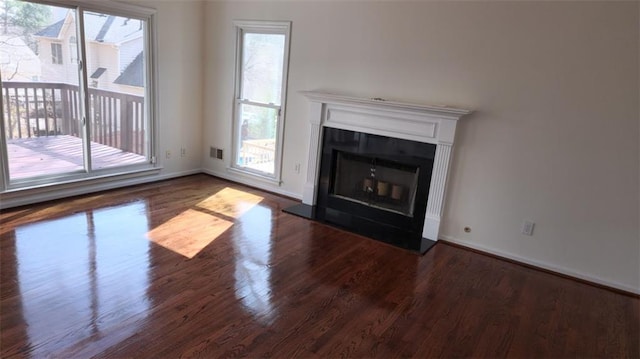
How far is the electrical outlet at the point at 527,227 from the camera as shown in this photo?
3344 mm

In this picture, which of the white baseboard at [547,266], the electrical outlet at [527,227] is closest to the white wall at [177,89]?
the white baseboard at [547,266]

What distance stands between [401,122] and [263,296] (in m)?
1.99

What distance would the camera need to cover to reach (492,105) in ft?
11.0

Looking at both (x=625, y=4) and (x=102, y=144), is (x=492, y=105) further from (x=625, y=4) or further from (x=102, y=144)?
(x=102, y=144)

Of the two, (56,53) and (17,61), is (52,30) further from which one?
(17,61)

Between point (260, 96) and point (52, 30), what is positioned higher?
point (52, 30)

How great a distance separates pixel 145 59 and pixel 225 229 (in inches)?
90.3

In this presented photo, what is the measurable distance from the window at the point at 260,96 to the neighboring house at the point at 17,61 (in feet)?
6.55

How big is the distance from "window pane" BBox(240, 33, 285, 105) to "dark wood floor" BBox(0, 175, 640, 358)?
5.37 feet

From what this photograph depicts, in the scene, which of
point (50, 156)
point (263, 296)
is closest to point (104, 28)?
point (50, 156)

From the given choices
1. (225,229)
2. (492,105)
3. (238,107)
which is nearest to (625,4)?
(492,105)

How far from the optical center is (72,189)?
4.12m

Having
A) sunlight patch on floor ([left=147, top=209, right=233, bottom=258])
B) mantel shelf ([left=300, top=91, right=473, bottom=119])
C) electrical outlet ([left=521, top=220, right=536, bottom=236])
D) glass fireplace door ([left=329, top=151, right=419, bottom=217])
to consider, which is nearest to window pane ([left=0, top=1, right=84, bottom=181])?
sunlight patch on floor ([left=147, top=209, right=233, bottom=258])

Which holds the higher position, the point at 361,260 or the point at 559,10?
the point at 559,10
